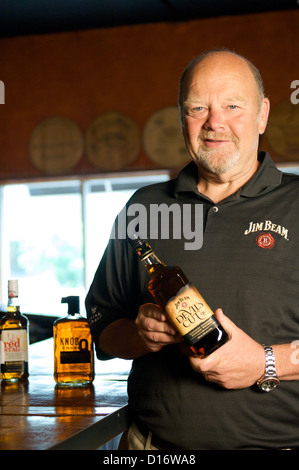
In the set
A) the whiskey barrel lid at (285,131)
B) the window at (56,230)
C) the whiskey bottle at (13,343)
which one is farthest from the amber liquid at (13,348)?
the whiskey barrel lid at (285,131)

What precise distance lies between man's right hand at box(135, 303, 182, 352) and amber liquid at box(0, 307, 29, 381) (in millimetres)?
501

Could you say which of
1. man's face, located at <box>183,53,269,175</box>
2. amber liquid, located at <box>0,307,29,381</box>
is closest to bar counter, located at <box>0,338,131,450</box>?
amber liquid, located at <box>0,307,29,381</box>

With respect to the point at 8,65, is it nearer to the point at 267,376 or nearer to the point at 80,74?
the point at 80,74

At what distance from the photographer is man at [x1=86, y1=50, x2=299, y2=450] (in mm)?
1254

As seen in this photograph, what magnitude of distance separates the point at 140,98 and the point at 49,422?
443 centimetres

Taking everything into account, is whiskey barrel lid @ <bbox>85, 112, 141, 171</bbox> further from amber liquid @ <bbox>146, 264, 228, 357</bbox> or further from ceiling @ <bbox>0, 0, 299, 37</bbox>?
amber liquid @ <bbox>146, 264, 228, 357</bbox>

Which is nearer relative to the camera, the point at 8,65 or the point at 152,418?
the point at 152,418

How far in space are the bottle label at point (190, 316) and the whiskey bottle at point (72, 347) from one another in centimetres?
47

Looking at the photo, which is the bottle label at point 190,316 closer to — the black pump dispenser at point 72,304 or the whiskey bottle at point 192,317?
the whiskey bottle at point 192,317

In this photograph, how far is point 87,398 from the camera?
143 cm

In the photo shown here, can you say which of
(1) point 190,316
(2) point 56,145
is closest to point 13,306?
(1) point 190,316
